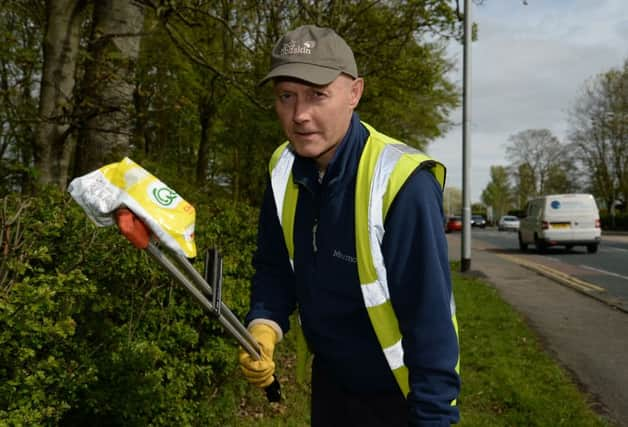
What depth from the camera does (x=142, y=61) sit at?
15.7 m

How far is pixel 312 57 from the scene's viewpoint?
201cm

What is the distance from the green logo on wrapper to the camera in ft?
5.06

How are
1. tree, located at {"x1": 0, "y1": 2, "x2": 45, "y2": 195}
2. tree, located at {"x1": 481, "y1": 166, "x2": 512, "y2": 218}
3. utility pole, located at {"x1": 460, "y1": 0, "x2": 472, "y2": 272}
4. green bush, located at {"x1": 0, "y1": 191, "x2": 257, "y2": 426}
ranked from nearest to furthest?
green bush, located at {"x1": 0, "y1": 191, "x2": 257, "y2": 426}, tree, located at {"x1": 0, "y1": 2, "x2": 45, "y2": 195}, utility pole, located at {"x1": 460, "y1": 0, "x2": 472, "y2": 272}, tree, located at {"x1": 481, "y1": 166, "x2": 512, "y2": 218}

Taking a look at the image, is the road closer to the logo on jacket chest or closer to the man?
the man

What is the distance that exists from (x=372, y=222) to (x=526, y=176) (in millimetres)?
73454

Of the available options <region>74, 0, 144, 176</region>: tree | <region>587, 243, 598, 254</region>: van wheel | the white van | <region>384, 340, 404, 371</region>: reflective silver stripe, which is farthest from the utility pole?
<region>384, 340, 404, 371</region>: reflective silver stripe

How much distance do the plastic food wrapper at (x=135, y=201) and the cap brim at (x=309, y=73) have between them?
2.18 ft

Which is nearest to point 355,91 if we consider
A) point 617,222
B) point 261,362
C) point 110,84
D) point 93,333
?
point 261,362

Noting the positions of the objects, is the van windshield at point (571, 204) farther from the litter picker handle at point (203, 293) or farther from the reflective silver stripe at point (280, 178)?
the litter picker handle at point (203, 293)

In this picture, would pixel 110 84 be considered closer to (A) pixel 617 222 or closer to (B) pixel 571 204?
(B) pixel 571 204

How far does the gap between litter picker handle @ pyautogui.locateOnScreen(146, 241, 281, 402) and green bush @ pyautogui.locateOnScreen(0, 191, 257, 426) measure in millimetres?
967

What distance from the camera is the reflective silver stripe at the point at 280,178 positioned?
2266 mm

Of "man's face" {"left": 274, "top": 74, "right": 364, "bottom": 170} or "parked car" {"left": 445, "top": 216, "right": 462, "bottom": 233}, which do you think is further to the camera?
"parked car" {"left": 445, "top": 216, "right": 462, "bottom": 233}

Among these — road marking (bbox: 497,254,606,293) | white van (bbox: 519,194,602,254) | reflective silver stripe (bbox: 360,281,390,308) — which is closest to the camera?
reflective silver stripe (bbox: 360,281,390,308)
